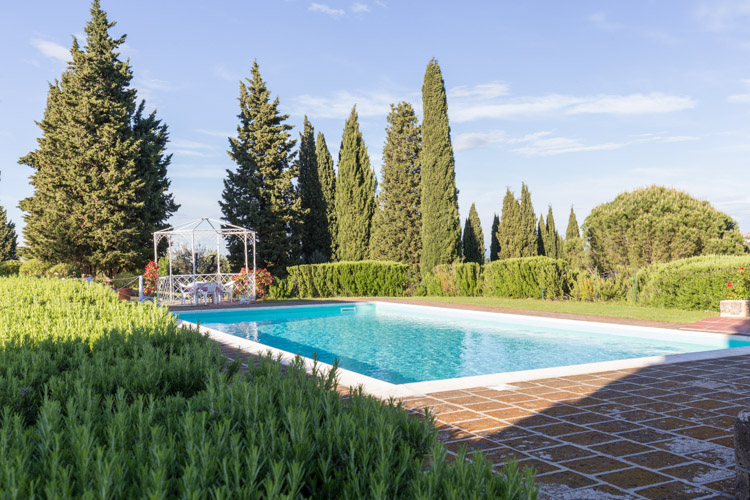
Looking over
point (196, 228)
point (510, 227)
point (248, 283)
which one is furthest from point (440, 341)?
point (510, 227)

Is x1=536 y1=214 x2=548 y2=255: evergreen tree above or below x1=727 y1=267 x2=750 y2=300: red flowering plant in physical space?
above

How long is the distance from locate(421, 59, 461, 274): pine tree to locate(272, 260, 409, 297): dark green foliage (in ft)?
A: 7.94

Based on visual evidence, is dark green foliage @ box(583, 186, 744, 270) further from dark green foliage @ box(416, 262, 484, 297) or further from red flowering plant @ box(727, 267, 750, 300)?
red flowering plant @ box(727, 267, 750, 300)

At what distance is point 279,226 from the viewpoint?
24969 mm

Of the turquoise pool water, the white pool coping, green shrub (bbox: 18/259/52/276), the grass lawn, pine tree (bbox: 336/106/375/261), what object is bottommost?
the turquoise pool water

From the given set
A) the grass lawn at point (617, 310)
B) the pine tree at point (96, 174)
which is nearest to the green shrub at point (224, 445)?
the grass lawn at point (617, 310)

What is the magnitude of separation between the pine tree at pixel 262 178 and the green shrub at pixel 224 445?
859 inches

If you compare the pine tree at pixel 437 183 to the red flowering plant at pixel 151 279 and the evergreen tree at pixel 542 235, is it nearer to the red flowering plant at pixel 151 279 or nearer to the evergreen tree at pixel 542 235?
the red flowering plant at pixel 151 279

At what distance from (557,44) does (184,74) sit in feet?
36.3

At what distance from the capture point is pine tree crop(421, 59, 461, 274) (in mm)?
22766

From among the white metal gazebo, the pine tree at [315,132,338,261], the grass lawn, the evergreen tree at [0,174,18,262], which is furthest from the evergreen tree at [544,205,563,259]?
the evergreen tree at [0,174,18,262]

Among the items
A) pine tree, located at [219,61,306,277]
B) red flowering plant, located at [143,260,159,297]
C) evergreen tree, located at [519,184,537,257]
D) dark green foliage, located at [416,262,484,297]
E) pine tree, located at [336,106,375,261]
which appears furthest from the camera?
evergreen tree, located at [519,184,537,257]

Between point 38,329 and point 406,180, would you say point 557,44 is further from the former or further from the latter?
point 38,329

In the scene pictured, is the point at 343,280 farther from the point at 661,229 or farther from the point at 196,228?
the point at 661,229
